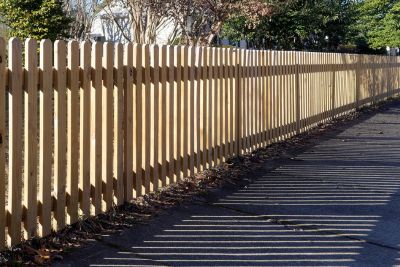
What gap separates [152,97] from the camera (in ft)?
20.6

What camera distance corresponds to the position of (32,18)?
56.2 ft

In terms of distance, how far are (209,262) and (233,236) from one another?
0.69 meters

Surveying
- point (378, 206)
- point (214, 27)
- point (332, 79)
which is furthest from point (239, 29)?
point (378, 206)

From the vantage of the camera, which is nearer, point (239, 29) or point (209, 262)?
point (209, 262)

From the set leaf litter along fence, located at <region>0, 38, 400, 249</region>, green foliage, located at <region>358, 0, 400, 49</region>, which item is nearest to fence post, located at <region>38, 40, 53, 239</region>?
leaf litter along fence, located at <region>0, 38, 400, 249</region>

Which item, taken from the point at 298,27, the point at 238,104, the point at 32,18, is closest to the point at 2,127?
the point at 238,104

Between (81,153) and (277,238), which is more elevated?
(81,153)

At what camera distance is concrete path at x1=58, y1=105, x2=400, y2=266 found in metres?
4.74

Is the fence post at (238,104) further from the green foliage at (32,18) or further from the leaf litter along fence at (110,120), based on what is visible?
the green foliage at (32,18)

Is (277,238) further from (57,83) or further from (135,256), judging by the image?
(57,83)

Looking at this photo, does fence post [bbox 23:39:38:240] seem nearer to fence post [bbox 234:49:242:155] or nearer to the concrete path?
the concrete path

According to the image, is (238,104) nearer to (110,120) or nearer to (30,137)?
(110,120)

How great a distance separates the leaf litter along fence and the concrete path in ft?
1.47

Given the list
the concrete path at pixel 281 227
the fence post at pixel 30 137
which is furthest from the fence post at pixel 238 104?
the fence post at pixel 30 137
